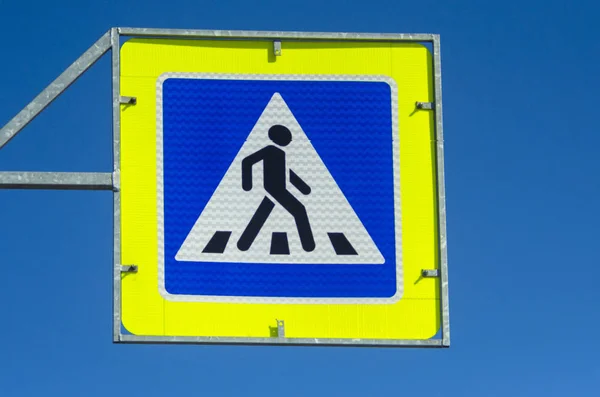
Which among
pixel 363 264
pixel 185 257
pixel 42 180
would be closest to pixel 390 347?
pixel 363 264

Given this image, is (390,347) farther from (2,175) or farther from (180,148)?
(2,175)

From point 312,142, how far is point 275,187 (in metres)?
0.47

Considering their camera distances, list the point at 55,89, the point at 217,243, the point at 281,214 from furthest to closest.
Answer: the point at 55,89 → the point at 281,214 → the point at 217,243

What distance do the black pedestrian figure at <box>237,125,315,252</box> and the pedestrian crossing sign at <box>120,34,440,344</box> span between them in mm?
11

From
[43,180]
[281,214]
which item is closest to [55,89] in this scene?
[43,180]

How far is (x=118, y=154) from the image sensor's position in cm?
1473

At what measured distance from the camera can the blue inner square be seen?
576 inches

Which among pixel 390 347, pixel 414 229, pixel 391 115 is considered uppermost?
pixel 391 115

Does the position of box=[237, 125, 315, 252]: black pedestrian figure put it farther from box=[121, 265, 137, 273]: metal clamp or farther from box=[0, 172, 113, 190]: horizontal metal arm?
box=[0, 172, 113, 190]: horizontal metal arm

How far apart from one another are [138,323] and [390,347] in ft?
6.31

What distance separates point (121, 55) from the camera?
14992mm

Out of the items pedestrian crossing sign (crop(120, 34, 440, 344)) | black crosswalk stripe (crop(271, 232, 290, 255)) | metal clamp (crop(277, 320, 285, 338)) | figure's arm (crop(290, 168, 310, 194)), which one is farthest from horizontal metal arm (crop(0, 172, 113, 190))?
metal clamp (crop(277, 320, 285, 338))

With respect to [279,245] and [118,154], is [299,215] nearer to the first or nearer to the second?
[279,245]

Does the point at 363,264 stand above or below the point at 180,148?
below
